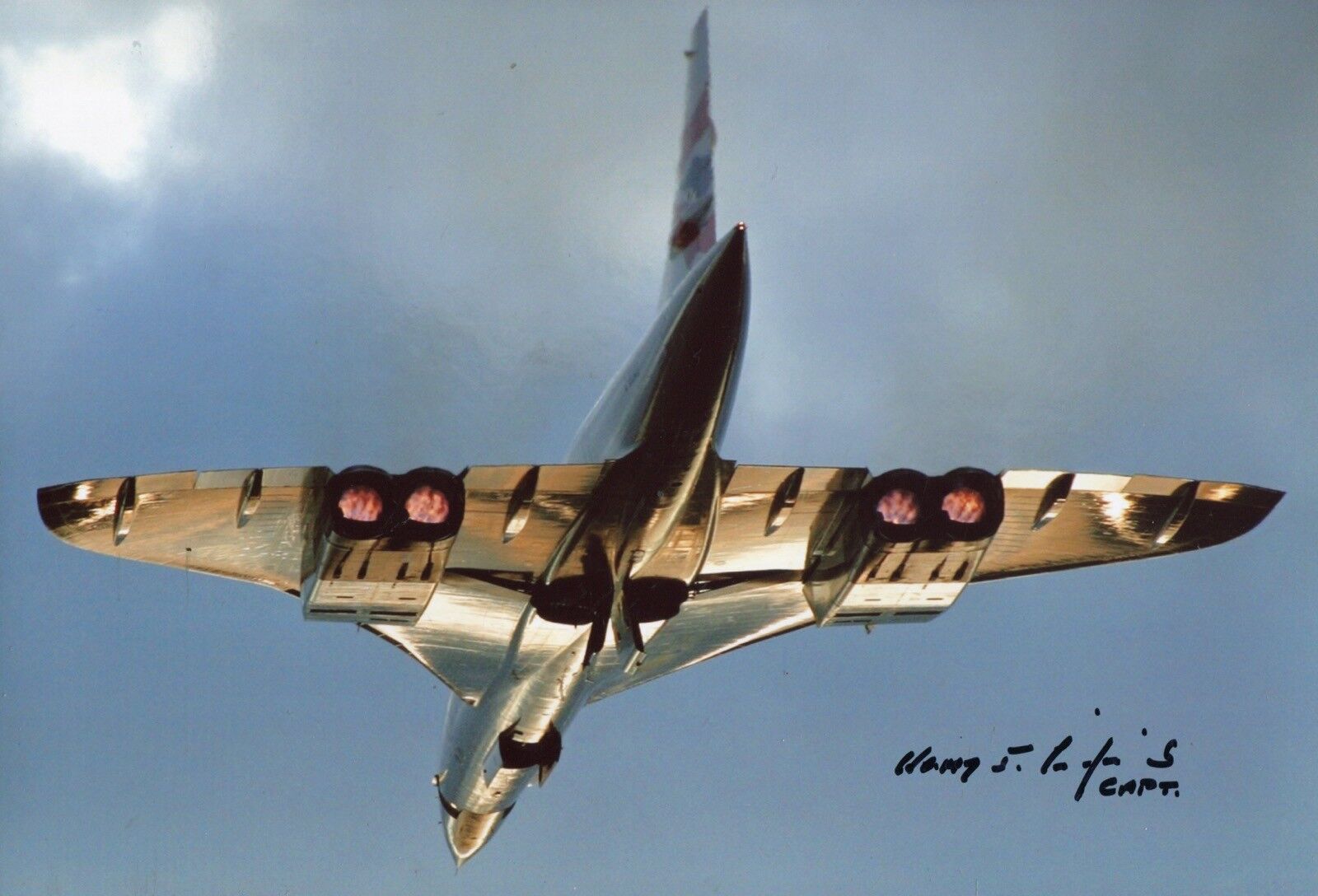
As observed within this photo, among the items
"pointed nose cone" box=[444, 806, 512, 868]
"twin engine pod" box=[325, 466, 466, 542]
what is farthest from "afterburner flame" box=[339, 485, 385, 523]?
"pointed nose cone" box=[444, 806, 512, 868]

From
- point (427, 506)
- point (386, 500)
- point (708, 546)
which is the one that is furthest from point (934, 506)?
point (386, 500)

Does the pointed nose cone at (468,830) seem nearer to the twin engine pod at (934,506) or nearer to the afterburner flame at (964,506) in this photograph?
the twin engine pod at (934,506)

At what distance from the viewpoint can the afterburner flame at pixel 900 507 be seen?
16.5 meters

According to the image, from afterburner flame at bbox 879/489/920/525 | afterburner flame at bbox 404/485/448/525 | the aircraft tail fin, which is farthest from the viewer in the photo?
the aircraft tail fin

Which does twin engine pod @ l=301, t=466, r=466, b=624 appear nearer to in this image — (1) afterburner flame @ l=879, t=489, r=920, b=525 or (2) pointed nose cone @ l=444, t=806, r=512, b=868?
(1) afterburner flame @ l=879, t=489, r=920, b=525

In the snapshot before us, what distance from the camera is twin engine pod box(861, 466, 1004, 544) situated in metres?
16.0

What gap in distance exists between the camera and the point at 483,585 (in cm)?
1930

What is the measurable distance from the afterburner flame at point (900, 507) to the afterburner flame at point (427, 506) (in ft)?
16.6

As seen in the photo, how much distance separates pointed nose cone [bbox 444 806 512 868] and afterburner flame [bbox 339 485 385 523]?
11587 mm

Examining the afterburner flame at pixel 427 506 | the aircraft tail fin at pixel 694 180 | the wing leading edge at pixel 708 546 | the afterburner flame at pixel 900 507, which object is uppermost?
the aircraft tail fin at pixel 694 180

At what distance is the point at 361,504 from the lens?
48.1 ft

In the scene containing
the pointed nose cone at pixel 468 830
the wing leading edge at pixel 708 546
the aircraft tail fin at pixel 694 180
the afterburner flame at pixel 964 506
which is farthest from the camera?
the pointed nose cone at pixel 468 830

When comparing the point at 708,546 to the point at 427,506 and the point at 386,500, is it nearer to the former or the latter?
the point at 427,506

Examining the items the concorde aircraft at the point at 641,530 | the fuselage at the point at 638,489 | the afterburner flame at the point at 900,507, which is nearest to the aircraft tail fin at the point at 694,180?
the concorde aircraft at the point at 641,530
